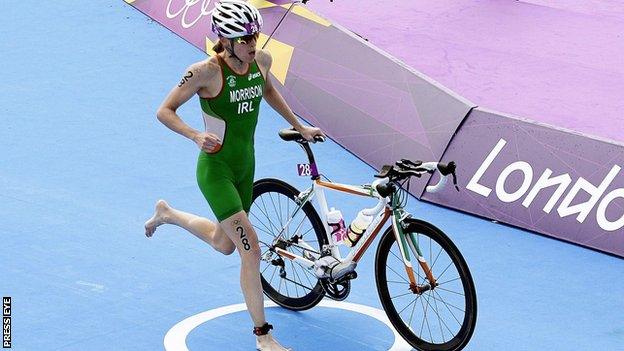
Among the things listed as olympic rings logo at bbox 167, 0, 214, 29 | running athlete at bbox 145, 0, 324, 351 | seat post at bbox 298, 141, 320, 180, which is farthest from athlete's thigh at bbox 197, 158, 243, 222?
olympic rings logo at bbox 167, 0, 214, 29

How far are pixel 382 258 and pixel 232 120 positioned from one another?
48.9 inches

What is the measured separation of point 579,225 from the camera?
30.2 ft

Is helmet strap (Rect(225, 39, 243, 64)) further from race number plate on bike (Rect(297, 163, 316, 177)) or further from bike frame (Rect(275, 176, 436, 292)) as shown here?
bike frame (Rect(275, 176, 436, 292))

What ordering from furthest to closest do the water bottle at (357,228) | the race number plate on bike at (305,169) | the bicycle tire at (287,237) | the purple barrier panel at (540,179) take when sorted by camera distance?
the purple barrier panel at (540,179) → the bicycle tire at (287,237) → the race number plate on bike at (305,169) → the water bottle at (357,228)

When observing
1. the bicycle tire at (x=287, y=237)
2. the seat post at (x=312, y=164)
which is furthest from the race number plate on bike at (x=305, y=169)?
the bicycle tire at (x=287, y=237)

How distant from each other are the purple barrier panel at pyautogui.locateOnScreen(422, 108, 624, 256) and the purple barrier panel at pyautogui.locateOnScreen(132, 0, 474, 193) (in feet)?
0.99

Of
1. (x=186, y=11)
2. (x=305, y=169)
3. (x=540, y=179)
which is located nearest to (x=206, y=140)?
(x=305, y=169)

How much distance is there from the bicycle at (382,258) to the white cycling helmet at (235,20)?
35.5 inches

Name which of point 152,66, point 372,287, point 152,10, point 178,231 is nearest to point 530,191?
point 372,287

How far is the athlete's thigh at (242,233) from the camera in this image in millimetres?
7215

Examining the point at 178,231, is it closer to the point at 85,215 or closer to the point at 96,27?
the point at 85,215

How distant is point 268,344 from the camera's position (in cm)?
731

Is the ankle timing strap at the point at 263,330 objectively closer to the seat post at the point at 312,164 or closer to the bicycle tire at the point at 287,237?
the bicycle tire at the point at 287,237

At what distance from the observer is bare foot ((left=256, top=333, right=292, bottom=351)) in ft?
24.0
